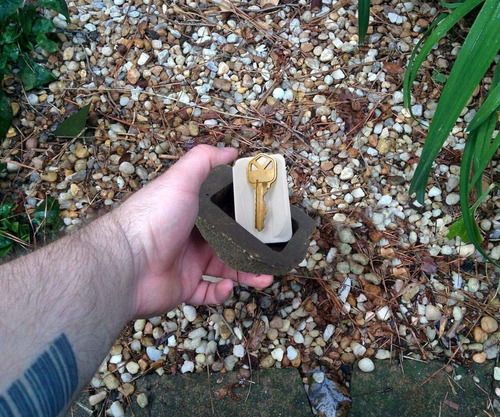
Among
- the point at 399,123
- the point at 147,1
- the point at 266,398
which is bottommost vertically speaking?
A: the point at 266,398

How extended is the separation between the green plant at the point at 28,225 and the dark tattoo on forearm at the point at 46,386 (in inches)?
25.7

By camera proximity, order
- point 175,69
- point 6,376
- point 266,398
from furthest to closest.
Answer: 1. point 175,69
2. point 266,398
3. point 6,376

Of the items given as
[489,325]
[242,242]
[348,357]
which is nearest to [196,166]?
[242,242]

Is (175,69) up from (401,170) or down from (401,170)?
up

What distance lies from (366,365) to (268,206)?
47cm

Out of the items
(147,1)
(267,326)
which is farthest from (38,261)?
(147,1)

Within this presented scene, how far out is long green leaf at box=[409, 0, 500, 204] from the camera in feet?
3.53

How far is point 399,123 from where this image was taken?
1499 mm

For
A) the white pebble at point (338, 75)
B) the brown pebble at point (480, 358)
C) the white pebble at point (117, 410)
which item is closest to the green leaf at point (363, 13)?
the white pebble at point (338, 75)

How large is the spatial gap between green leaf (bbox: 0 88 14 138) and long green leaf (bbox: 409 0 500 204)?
1165mm

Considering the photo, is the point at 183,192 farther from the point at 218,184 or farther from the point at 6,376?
the point at 6,376

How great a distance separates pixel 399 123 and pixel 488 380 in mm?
711

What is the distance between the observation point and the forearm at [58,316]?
80cm

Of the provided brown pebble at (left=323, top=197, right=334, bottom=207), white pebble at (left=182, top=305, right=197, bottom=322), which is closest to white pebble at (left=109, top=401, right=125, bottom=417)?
white pebble at (left=182, top=305, right=197, bottom=322)
